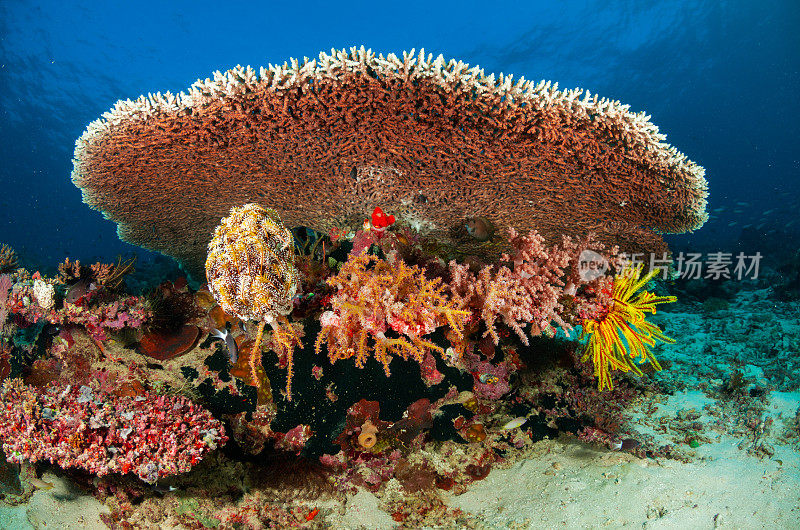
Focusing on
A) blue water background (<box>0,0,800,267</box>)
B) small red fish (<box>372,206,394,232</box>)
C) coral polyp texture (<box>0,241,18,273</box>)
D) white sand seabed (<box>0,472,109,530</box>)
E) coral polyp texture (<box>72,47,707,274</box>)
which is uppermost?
blue water background (<box>0,0,800,267</box>)

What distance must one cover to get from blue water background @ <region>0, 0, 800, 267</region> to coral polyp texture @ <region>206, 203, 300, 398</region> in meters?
41.3

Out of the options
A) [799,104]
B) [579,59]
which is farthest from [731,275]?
[799,104]

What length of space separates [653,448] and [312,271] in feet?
11.7

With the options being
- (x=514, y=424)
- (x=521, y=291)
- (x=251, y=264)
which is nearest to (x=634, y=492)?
(x=514, y=424)

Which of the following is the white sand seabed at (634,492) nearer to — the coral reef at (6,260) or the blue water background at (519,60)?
the coral reef at (6,260)

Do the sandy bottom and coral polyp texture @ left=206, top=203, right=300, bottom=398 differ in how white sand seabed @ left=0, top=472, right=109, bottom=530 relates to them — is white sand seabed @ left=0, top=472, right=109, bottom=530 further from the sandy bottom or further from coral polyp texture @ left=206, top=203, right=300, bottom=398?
coral polyp texture @ left=206, top=203, right=300, bottom=398

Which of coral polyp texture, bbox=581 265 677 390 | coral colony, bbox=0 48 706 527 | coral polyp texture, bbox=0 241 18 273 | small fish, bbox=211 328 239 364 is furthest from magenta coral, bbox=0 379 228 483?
coral polyp texture, bbox=581 265 677 390

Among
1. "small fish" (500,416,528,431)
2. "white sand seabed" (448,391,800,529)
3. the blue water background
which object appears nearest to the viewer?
"white sand seabed" (448,391,800,529)

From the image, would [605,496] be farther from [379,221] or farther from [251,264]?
[251,264]

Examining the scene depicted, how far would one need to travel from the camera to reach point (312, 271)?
3.27 metres

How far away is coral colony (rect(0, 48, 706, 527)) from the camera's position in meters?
2.81

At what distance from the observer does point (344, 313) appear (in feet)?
9.14

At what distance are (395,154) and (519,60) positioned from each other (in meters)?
53.1

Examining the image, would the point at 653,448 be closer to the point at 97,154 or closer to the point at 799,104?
the point at 97,154
